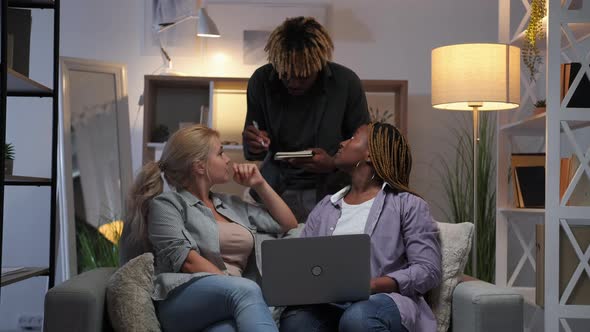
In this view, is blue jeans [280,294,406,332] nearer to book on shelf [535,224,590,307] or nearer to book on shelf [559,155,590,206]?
book on shelf [535,224,590,307]

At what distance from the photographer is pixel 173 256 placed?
2.71 metres

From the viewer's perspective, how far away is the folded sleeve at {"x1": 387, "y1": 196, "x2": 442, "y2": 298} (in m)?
2.65

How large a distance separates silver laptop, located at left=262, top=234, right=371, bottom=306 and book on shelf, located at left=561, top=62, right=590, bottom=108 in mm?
1154

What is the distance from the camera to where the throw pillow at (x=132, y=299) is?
2463 millimetres

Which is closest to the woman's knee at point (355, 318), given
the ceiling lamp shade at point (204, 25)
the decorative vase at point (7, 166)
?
the decorative vase at point (7, 166)

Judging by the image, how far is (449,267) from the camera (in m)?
2.76

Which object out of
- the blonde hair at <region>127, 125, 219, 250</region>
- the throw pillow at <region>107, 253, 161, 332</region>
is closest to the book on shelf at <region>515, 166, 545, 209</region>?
the blonde hair at <region>127, 125, 219, 250</region>

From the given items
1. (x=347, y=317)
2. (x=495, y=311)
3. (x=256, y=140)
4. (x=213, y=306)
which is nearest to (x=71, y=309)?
(x=213, y=306)

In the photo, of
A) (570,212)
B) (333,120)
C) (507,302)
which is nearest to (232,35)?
(333,120)

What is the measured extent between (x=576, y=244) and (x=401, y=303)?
31.9 inches

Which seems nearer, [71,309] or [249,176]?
[71,309]

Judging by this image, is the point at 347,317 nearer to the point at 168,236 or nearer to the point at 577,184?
the point at 168,236

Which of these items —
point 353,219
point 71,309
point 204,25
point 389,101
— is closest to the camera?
point 71,309

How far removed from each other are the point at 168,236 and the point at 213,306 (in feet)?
1.19
